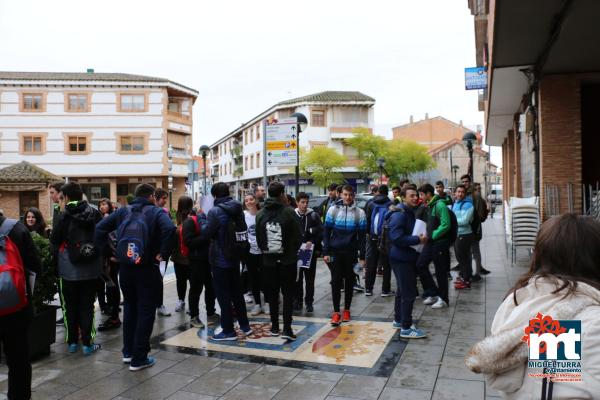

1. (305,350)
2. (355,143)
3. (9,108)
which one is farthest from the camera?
(355,143)

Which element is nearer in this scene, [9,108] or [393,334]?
[393,334]

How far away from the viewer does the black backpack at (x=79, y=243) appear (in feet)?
18.0

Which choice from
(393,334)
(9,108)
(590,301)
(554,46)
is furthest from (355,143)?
(590,301)

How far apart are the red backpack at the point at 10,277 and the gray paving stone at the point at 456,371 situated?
374 centimetres

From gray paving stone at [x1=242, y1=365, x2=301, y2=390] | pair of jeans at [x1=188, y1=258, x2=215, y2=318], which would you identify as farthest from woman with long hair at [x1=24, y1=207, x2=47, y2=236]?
gray paving stone at [x1=242, y1=365, x2=301, y2=390]

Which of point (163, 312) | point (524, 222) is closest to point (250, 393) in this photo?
point (163, 312)

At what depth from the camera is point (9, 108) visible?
35.4 metres

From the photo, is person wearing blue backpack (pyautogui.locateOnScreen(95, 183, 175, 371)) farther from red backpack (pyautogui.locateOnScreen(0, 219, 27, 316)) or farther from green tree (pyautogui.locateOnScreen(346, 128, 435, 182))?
green tree (pyautogui.locateOnScreen(346, 128, 435, 182))

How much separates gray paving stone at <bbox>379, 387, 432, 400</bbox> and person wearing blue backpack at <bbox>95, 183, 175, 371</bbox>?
8.12ft

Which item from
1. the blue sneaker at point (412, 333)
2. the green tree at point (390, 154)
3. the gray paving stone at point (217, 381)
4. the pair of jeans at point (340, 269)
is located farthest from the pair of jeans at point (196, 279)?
the green tree at point (390, 154)

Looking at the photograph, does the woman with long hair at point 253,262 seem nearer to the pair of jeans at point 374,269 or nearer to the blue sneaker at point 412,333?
the pair of jeans at point 374,269

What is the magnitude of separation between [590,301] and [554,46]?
787 centimetres

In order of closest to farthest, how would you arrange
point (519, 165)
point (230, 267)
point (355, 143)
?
point (230, 267) → point (519, 165) → point (355, 143)

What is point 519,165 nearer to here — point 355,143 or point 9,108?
point 355,143
